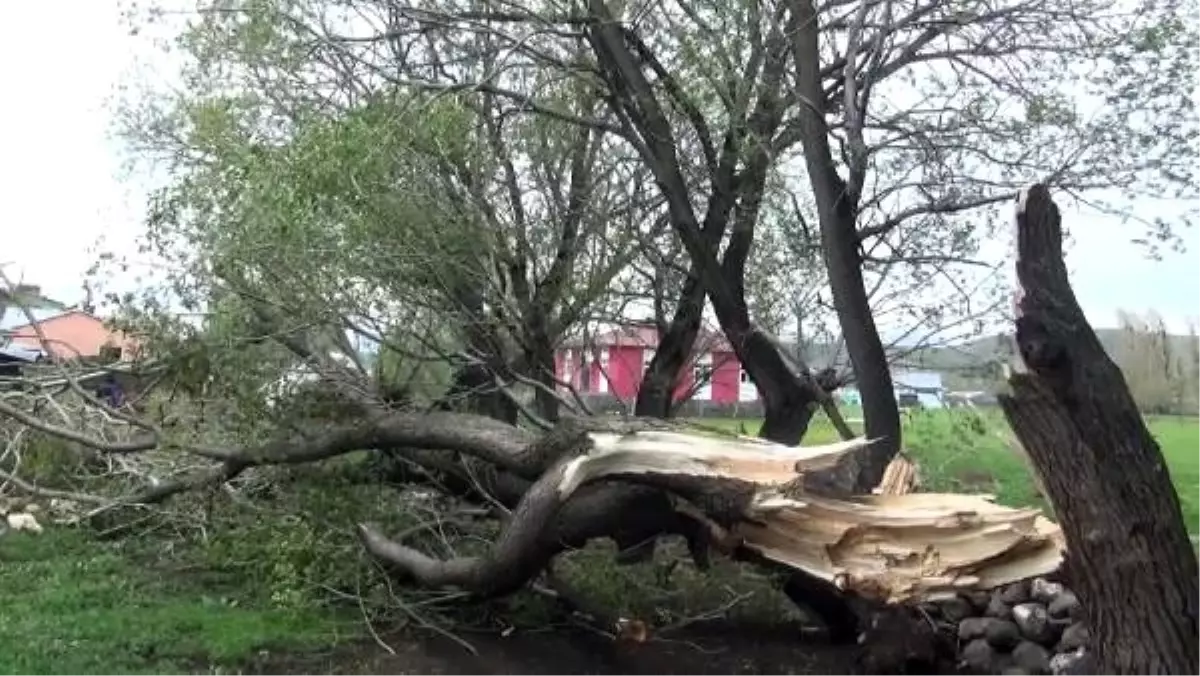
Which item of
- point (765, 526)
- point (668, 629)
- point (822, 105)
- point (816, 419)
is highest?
point (822, 105)

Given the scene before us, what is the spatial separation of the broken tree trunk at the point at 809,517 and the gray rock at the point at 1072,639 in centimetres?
163

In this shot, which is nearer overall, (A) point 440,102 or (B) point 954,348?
(A) point 440,102

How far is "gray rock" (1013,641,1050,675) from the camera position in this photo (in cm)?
841

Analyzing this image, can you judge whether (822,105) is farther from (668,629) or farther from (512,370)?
(668,629)

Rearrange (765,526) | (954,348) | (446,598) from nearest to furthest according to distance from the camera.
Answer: (765,526)
(446,598)
(954,348)

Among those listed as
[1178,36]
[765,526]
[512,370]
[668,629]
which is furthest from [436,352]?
[1178,36]

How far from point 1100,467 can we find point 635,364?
7.45m

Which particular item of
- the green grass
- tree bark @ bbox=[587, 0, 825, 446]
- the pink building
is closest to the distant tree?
tree bark @ bbox=[587, 0, 825, 446]

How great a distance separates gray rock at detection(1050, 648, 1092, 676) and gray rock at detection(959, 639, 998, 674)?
0.36 m

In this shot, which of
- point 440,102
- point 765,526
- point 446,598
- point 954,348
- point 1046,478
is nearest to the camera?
point 1046,478

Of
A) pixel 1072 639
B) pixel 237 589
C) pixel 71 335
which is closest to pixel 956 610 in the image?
pixel 1072 639

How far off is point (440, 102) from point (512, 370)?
2063 mm

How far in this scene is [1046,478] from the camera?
5.36 metres

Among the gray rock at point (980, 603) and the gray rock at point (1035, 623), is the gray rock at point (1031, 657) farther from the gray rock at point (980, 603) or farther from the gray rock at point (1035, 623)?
the gray rock at point (980, 603)
